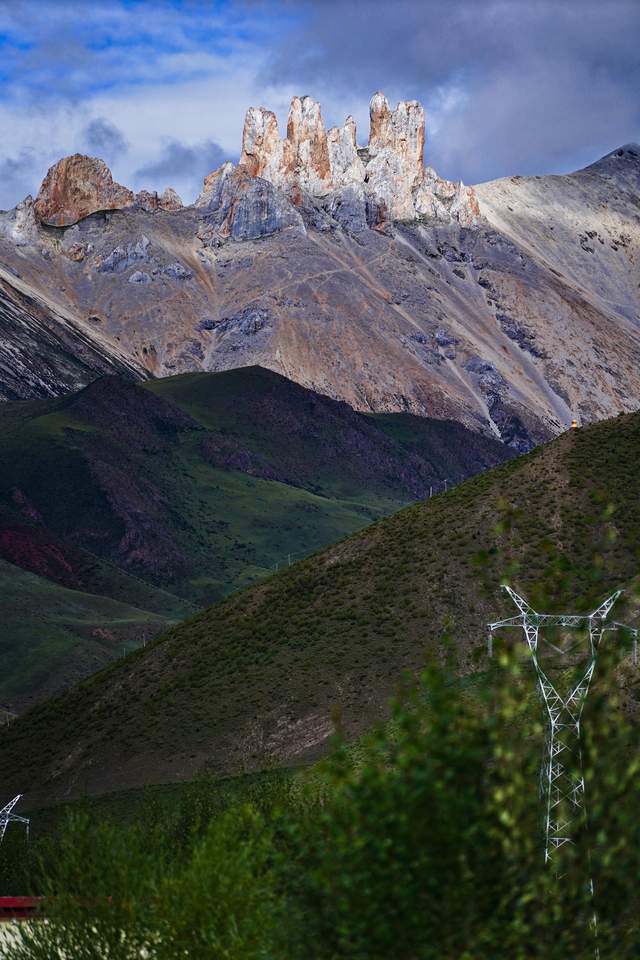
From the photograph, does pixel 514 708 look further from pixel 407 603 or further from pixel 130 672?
pixel 130 672

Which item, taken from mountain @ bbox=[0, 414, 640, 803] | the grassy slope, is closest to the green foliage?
mountain @ bbox=[0, 414, 640, 803]

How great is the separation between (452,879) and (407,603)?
74249 millimetres

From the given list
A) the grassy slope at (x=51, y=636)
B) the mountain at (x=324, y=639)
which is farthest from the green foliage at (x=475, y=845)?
the grassy slope at (x=51, y=636)

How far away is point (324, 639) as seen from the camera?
9350 cm

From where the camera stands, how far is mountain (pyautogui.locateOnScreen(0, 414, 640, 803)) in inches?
3410

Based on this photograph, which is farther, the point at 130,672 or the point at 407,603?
the point at 130,672

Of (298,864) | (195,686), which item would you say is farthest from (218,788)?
(298,864)

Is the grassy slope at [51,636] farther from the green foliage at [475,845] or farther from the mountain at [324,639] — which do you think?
the green foliage at [475,845]

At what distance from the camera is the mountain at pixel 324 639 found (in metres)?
86.6

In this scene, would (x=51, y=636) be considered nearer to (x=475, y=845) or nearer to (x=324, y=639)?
(x=324, y=639)

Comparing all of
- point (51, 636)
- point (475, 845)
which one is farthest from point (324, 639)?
point (51, 636)

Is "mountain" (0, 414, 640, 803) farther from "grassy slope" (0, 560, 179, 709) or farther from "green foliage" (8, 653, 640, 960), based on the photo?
"green foliage" (8, 653, 640, 960)

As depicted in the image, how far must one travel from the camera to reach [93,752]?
93125mm

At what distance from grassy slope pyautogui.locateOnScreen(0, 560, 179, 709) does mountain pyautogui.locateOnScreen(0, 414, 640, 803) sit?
57220 mm
